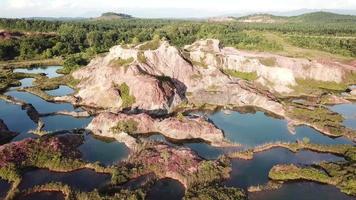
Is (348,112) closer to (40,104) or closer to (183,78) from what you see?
(183,78)

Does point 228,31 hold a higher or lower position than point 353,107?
higher

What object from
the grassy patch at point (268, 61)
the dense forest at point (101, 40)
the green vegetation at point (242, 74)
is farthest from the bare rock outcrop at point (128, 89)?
the dense forest at point (101, 40)

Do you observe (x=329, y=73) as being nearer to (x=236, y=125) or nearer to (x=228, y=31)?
(x=236, y=125)

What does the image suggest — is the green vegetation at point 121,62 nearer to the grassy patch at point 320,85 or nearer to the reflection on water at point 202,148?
the reflection on water at point 202,148

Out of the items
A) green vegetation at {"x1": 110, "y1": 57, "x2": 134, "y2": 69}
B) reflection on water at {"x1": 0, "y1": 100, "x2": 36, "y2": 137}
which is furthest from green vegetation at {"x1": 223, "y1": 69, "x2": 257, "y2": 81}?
reflection on water at {"x1": 0, "y1": 100, "x2": 36, "y2": 137}

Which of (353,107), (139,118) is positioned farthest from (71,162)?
(353,107)
